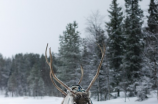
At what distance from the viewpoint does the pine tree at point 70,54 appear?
21938mm

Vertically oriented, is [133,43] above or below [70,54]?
above

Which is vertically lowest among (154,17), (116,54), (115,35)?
(116,54)

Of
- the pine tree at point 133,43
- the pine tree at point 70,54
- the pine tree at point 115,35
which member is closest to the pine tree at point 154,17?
the pine tree at point 133,43

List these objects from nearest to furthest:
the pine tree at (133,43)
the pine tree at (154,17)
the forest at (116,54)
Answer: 1. the pine tree at (154,17)
2. the forest at (116,54)
3. the pine tree at (133,43)

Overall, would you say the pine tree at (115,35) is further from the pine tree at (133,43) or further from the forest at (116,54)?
the pine tree at (133,43)

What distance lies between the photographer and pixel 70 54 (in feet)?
72.1

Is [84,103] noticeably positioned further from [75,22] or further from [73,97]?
[75,22]

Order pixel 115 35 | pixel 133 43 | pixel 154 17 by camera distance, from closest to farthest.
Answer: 1. pixel 154 17
2. pixel 133 43
3. pixel 115 35

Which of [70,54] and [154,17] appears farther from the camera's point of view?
[70,54]

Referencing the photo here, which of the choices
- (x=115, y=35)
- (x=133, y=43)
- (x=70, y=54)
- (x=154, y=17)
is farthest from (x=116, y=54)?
(x=154, y=17)

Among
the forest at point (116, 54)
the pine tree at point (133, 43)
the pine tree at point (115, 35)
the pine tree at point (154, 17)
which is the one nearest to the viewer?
the pine tree at point (154, 17)

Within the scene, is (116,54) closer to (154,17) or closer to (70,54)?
(70,54)

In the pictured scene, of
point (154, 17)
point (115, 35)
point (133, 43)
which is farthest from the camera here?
point (115, 35)

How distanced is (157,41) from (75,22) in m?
13.4
